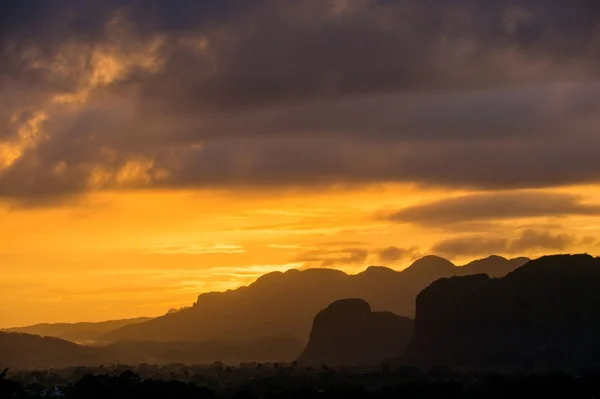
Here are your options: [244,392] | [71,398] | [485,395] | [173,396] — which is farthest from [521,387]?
[71,398]

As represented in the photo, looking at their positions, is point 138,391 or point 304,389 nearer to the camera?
point 138,391

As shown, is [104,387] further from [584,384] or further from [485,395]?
[584,384]

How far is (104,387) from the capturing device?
195m

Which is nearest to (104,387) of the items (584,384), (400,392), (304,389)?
(304,389)

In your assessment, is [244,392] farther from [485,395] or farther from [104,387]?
[485,395]

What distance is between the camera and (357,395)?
612ft

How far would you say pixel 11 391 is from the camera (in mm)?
191375

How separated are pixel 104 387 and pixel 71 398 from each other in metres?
11.6

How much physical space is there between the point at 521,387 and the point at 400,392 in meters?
19.9

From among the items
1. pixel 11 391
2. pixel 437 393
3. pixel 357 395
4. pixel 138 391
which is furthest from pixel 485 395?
pixel 11 391

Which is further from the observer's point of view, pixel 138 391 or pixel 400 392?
pixel 400 392

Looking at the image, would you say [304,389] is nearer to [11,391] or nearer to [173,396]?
[173,396]

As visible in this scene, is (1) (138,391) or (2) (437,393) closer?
(1) (138,391)

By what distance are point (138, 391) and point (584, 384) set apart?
7024 cm
